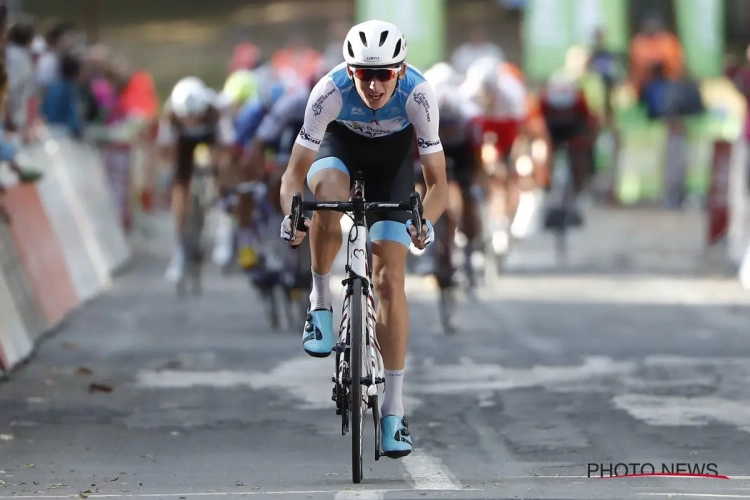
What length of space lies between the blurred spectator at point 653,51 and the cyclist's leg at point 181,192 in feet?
42.3

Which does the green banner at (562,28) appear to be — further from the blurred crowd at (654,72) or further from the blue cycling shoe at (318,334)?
the blue cycling shoe at (318,334)

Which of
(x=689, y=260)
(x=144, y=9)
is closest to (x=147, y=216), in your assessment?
(x=144, y=9)

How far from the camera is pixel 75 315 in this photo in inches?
652

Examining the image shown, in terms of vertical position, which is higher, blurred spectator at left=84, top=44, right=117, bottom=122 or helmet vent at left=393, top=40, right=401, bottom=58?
helmet vent at left=393, top=40, right=401, bottom=58

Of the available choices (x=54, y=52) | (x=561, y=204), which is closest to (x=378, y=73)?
(x=54, y=52)

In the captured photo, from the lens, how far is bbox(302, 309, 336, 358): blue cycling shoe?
8625 millimetres

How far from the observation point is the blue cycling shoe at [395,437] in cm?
850

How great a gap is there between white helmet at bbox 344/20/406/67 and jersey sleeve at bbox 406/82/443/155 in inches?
8.8

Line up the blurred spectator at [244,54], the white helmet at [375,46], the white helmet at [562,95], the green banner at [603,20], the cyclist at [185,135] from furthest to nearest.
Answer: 1. the green banner at [603,20]
2. the blurred spectator at [244,54]
3. the white helmet at [562,95]
4. the cyclist at [185,135]
5. the white helmet at [375,46]

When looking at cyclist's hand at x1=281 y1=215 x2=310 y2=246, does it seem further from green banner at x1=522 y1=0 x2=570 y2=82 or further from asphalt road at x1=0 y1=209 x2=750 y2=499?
green banner at x1=522 y1=0 x2=570 y2=82

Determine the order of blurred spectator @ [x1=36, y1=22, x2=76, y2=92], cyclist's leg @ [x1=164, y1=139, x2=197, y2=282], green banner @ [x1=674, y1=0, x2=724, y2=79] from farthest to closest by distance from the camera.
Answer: green banner @ [x1=674, y1=0, x2=724, y2=79]
blurred spectator @ [x1=36, y1=22, x2=76, y2=92]
cyclist's leg @ [x1=164, y1=139, x2=197, y2=282]

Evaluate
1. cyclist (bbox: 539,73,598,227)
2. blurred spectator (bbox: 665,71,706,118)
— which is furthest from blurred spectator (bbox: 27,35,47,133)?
blurred spectator (bbox: 665,71,706,118)

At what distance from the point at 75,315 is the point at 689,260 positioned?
838 cm

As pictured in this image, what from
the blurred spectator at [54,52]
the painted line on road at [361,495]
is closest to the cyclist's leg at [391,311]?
the painted line on road at [361,495]
